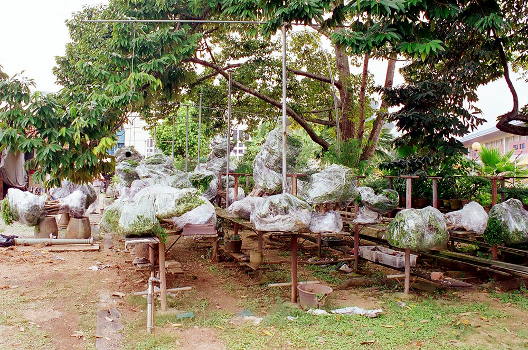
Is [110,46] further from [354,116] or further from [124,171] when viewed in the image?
[354,116]

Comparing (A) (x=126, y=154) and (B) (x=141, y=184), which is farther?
(A) (x=126, y=154)

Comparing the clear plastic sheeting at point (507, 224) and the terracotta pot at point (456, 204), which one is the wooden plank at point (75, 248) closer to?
the terracotta pot at point (456, 204)

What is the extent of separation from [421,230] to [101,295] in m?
4.49

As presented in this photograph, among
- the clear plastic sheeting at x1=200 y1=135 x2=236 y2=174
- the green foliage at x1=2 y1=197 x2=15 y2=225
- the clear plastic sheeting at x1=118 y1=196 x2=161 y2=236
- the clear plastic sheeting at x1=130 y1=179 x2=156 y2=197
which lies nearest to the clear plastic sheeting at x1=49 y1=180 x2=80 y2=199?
the green foliage at x1=2 y1=197 x2=15 y2=225

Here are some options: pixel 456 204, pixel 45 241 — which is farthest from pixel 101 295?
pixel 456 204

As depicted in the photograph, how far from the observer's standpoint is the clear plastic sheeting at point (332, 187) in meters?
5.23

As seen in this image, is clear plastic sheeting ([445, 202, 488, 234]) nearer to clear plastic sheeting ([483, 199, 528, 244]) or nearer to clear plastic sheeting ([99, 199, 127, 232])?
clear plastic sheeting ([483, 199, 528, 244])

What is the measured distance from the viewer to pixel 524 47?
24.3 ft

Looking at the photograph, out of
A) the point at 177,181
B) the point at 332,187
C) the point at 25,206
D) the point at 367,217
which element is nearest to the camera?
the point at 332,187

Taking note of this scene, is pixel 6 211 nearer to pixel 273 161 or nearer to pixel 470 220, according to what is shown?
pixel 273 161

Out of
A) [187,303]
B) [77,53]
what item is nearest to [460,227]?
[187,303]

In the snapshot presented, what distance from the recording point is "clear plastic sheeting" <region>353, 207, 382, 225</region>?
634cm

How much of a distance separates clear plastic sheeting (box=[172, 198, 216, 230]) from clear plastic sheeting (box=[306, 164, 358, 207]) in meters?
1.35

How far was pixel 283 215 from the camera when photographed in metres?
4.80
